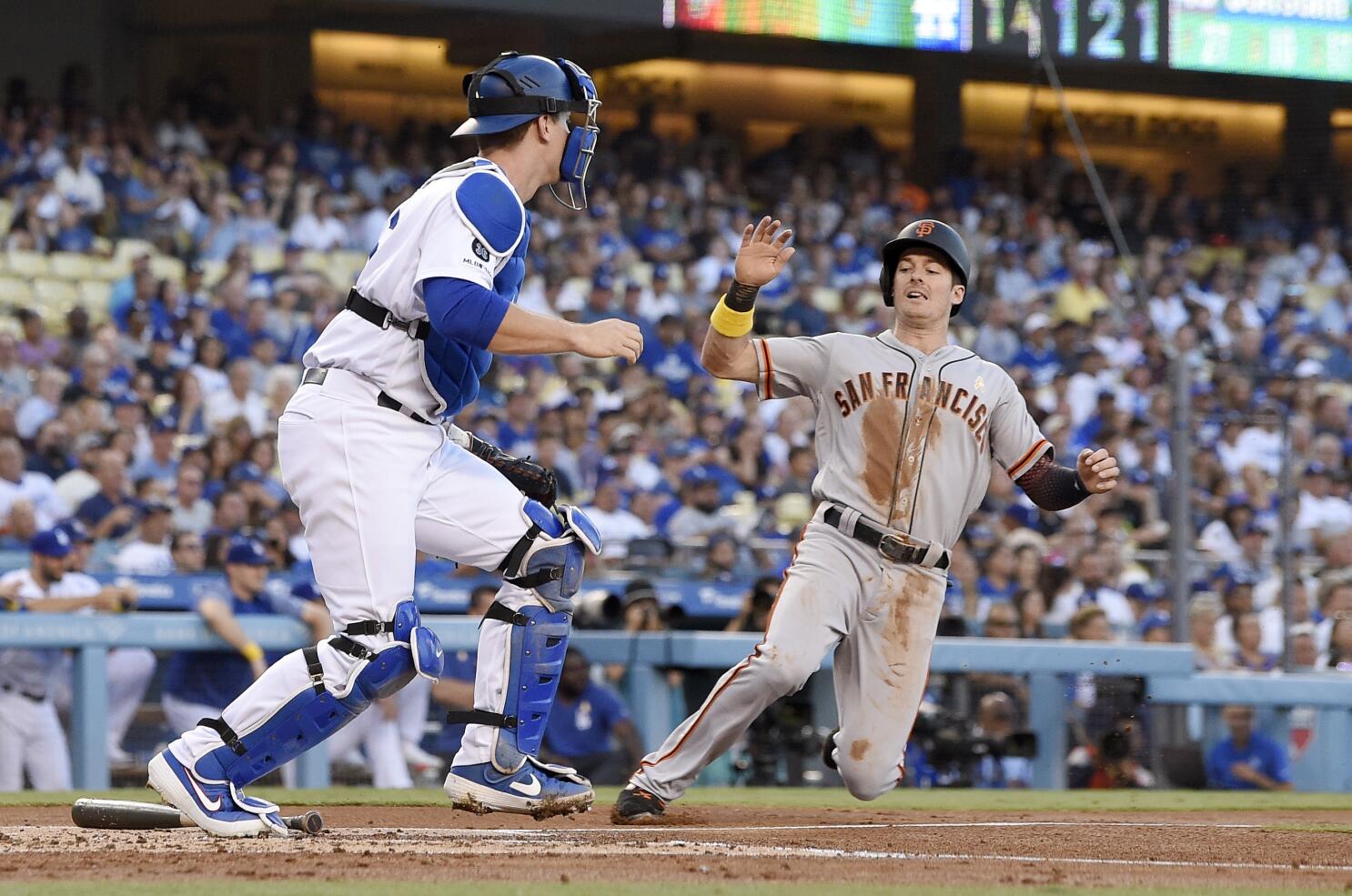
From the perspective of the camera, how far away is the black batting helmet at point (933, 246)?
5.20m

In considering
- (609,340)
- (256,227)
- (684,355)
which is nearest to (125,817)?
(609,340)

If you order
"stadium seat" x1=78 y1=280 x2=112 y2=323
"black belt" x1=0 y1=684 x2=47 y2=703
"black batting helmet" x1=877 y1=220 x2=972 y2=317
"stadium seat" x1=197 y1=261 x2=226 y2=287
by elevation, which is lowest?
"black belt" x1=0 y1=684 x2=47 y2=703

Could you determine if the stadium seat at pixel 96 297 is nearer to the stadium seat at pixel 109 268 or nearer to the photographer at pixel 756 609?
the stadium seat at pixel 109 268

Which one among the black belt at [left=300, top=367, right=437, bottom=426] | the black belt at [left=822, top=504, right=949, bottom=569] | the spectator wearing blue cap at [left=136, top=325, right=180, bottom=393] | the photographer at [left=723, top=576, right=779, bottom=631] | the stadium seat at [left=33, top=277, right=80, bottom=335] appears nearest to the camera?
the black belt at [left=300, top=367, right=437, bottom=426]

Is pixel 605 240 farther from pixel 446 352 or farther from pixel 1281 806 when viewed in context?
pixel 446 352

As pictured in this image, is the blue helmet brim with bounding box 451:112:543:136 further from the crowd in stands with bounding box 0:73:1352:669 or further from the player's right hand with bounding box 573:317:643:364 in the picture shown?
the crowd in stands with bounding box 0:73:1352:669

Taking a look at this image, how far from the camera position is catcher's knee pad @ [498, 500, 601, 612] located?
4.58 m

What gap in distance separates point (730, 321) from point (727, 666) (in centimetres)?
357

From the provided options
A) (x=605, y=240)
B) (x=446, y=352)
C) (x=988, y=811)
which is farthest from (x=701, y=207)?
(x=446, y=352)

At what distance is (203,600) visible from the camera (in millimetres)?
7523

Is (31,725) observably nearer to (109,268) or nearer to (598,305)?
(109,268)

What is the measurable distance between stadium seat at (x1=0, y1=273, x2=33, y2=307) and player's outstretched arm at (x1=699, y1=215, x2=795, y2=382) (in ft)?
27.5

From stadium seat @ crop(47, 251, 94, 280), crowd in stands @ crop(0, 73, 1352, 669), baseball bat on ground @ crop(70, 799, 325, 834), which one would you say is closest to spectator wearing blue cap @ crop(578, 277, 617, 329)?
crowd in stands @ crop(0, 73, 1352, 669)

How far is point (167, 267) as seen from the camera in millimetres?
12656
